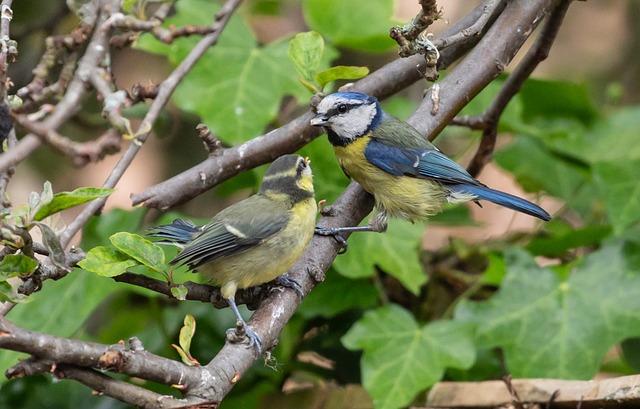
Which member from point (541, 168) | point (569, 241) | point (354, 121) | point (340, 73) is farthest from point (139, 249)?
point (541, 168)

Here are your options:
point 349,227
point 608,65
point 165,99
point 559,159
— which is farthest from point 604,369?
point 608,65

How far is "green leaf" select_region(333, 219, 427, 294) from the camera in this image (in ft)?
6.51

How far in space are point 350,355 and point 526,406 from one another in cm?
71

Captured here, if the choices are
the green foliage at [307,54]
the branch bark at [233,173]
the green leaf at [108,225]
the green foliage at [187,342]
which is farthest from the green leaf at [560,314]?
the green foliage at [187,342]

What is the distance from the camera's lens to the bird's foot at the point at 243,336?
1151mm

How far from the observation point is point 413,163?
179cm

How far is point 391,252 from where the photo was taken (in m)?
2.03

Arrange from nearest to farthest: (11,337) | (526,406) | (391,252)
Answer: (11,337), (526,406), (391,252)

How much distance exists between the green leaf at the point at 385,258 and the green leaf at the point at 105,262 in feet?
2.76

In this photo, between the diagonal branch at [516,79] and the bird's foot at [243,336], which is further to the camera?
the diagonal branch at [516,79]

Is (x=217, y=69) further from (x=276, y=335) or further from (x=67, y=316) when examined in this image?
(x=276, y=335)

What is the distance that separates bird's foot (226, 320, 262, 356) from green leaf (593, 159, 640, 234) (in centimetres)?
126

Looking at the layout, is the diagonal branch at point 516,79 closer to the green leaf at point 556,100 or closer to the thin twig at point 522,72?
the thin twig at point 522,72

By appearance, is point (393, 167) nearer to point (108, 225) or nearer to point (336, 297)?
point (336, 297)
